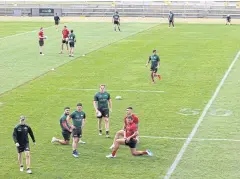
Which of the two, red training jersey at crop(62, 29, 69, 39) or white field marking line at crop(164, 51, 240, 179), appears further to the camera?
red training jersey at crop(62, 29, 69, 39)

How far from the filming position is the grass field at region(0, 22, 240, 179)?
1727cm

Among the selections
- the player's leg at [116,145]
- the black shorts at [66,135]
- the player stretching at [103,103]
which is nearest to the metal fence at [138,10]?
the player stretching at [103,103]

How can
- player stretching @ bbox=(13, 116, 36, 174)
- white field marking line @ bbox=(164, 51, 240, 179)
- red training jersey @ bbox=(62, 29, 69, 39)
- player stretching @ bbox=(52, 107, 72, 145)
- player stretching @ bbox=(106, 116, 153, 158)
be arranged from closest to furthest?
player stretching @ bbox=(13, 116, 36, 174)
white field marking line @ bbox=(164, 51, 240, 179)
player stretching @ bbox=(106, 116, 153, 158)
player stretching @ bbox=(52, 107, 72, 145)
red training jersey @ bbox=(62, 29, 69, 39)

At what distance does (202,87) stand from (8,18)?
54838 millimetres

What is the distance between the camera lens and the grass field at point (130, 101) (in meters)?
17.3

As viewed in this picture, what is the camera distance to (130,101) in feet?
85.4

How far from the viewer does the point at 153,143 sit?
19.5 meters

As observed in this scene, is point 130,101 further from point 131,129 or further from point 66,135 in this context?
point 131,129

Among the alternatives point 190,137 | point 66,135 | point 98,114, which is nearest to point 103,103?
point 98,114

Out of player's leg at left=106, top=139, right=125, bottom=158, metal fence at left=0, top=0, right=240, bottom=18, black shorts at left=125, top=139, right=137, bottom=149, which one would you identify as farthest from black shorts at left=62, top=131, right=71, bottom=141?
metal fence at left=0, top=0, right=240, bottom=18

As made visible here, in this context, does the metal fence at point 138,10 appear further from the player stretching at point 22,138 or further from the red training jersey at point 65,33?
the player stretching at point 22,138

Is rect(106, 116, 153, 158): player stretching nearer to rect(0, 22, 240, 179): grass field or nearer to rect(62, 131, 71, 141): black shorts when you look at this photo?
rect(0, 22, 240, 179): grass field

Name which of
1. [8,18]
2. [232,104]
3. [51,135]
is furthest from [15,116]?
[8,18]

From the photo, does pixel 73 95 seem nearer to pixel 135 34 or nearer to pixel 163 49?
pixel 163 49
